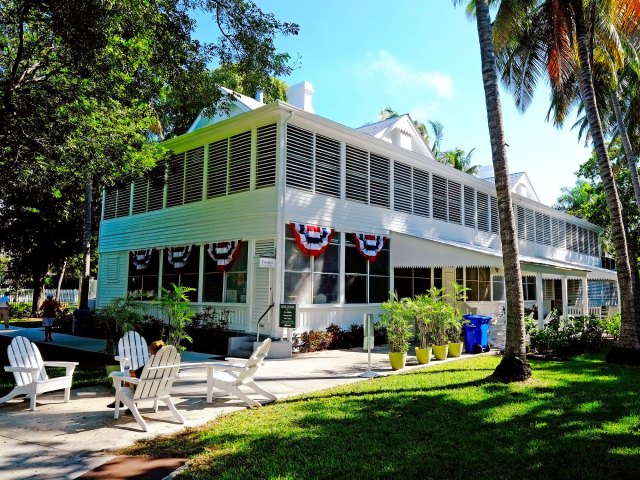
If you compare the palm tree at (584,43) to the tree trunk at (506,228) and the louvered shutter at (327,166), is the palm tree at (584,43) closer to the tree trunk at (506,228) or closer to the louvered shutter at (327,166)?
the tree trunk at (506,228)

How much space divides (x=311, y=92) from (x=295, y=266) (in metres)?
7.83

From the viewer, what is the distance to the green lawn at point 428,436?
454cm

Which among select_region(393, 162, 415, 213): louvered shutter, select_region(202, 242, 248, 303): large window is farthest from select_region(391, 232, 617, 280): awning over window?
select_region(202, 242, 248, 303): large window

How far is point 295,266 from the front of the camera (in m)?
13.7

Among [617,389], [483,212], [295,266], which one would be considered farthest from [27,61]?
[483,212]

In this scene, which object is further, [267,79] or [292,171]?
[292,171]

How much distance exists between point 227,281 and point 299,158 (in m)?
4.26

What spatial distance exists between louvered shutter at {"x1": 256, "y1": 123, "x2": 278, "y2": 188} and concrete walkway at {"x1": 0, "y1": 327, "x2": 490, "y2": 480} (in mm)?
5406

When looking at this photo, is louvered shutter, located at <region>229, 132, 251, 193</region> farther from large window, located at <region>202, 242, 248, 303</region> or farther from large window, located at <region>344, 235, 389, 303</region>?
large window, located at <region>344, 235, 389, 303</region>

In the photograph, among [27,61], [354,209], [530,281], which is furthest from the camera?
[530,281]

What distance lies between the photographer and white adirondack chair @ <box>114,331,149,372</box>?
25.4 ft

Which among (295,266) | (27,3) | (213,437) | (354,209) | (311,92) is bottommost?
(213,437)

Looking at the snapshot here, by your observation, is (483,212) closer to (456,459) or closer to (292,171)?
(292,171)

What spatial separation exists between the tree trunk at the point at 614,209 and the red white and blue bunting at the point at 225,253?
31.9ft
